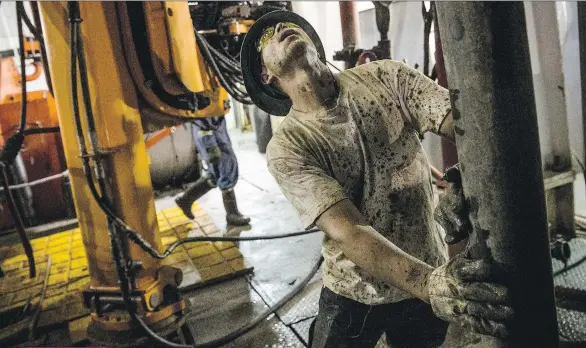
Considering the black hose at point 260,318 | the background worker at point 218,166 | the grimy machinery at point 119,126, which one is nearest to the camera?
the grimy machinery at point 119,126

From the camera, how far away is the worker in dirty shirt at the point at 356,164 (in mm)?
1595

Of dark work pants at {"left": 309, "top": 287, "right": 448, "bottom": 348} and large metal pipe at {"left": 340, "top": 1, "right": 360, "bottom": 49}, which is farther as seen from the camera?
large metal pipe at {"left": 340, "top": 1, "right": 360, "bottom": 49}

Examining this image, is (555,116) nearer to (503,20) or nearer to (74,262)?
(503,20)

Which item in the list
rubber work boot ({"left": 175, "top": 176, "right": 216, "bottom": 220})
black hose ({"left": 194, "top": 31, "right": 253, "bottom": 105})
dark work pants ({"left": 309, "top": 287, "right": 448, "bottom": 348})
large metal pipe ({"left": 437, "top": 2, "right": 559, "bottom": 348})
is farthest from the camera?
rubber work boot ({"left": 175, "top": 176, "right": 216, "bottom": 220})

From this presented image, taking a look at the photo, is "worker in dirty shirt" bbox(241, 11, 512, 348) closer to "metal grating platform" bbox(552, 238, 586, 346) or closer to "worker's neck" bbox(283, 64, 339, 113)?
"worker's neck" bbox(283, 64, 339, 113)

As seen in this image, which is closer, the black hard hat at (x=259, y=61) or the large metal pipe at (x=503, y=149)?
the large metal pipe at (x=503, y=149)

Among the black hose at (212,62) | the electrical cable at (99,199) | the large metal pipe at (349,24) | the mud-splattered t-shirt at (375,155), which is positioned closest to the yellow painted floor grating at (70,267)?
the electrical cable at (99,199)

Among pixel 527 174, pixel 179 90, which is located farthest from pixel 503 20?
pixel 179 90

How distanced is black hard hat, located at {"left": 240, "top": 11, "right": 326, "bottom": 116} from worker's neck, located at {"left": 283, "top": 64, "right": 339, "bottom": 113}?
12.3 inches

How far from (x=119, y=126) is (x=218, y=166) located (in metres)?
2.51

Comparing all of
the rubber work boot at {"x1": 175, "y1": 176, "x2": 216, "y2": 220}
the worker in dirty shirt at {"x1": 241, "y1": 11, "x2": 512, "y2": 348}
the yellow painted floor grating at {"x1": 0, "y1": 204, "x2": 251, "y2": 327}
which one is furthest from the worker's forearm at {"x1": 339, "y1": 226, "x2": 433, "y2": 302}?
the rubber work boot at {"x1": 175, "y1": 176, "x2": 216, "y2": 220}

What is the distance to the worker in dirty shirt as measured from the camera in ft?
5.23

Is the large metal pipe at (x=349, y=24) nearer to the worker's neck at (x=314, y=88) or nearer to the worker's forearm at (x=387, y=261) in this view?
the worker's neck at (x=314, y=88)

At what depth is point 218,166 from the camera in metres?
5.14
